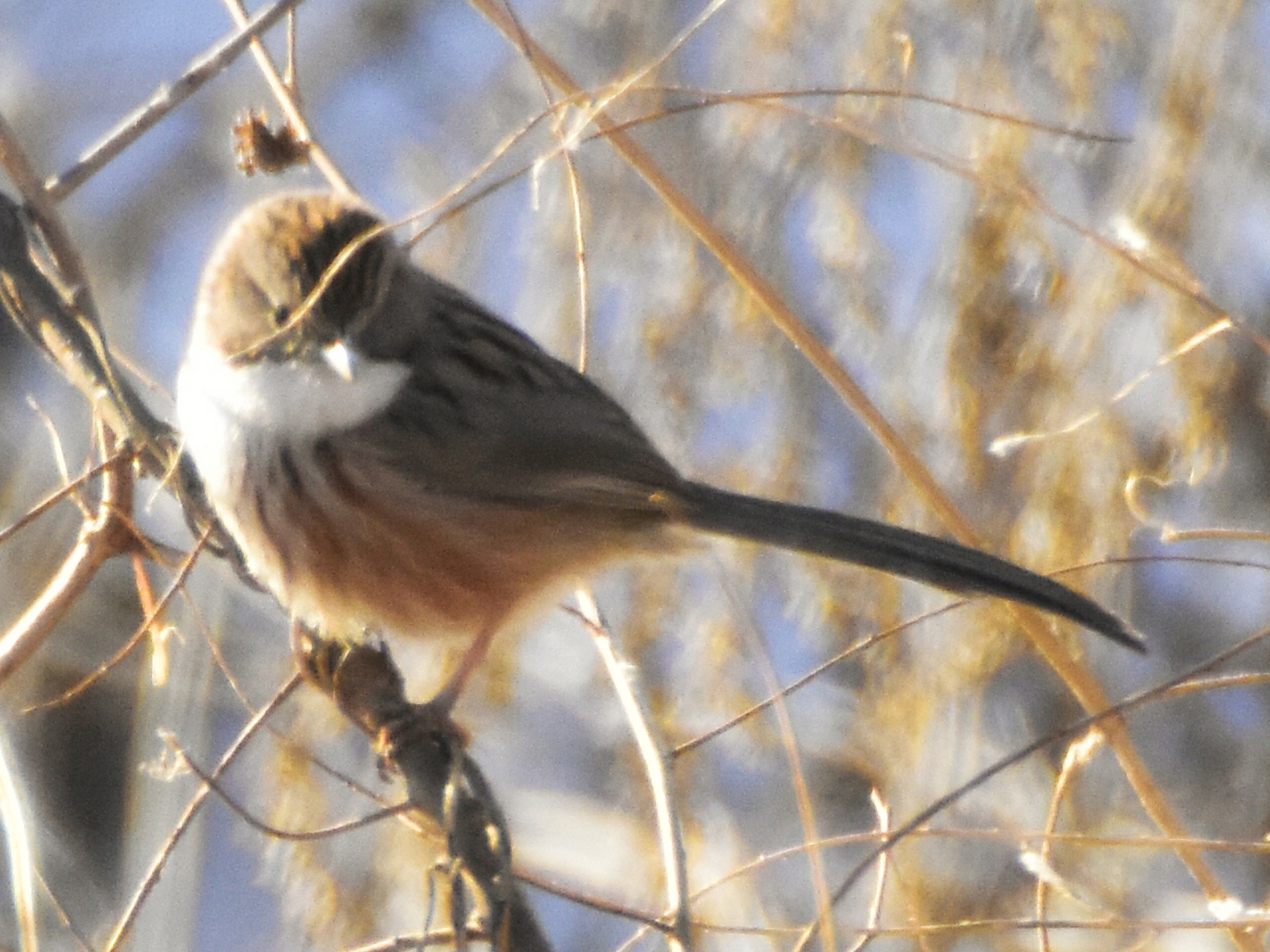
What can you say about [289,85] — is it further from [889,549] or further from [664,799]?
[889,549]

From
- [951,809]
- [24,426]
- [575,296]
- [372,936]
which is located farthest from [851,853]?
[24,426]

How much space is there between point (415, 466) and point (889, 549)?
112cm

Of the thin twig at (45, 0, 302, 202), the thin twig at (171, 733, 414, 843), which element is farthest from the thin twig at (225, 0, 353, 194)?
the thin twig at (171, 733, 414, 843)

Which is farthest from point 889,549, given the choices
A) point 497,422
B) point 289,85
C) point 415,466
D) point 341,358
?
point 289,85

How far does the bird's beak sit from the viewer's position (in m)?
3.49

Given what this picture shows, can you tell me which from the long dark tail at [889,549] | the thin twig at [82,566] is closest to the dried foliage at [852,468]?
the long dark tail at [889,549]

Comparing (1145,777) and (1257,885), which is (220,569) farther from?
(1257,885)

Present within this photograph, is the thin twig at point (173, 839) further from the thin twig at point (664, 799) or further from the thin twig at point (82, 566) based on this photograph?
the thin twig at point (664, 799)

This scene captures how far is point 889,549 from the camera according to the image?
385cm

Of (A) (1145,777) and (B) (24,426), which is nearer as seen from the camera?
(A) (1145,777)

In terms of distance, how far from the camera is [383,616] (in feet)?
12.8

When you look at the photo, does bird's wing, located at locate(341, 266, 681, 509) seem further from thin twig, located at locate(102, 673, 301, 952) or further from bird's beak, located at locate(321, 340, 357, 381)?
thin twig, located at locate(102, 673, 301, 952)

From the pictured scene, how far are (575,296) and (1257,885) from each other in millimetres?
3111

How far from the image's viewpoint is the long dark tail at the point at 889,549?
347cm
